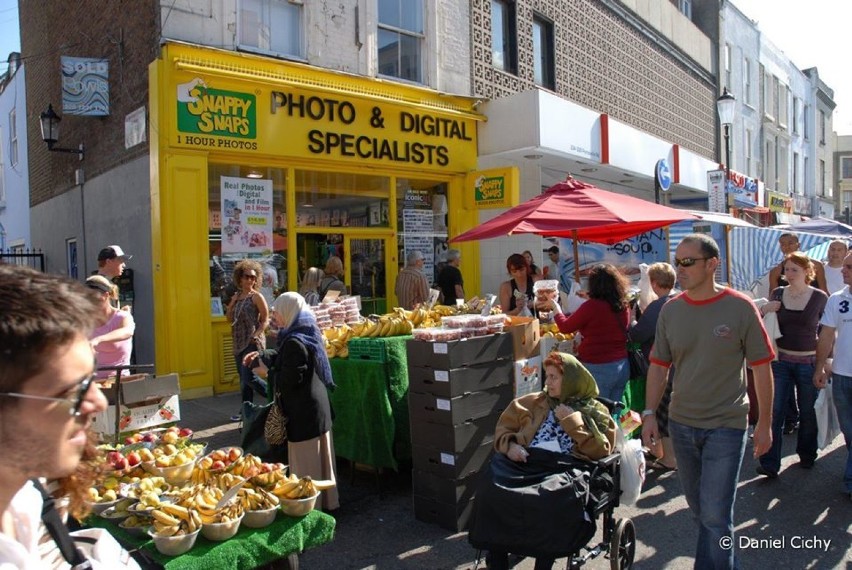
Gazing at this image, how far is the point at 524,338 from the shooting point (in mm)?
5375

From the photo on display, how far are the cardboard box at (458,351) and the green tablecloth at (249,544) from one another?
1.43 metres

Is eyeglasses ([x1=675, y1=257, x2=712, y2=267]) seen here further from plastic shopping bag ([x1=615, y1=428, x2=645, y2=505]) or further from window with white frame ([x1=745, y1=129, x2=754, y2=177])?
window with white frame ([x1=745, y1=129, x2=754, y2=177])

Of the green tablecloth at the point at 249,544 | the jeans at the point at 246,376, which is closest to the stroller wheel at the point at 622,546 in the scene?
the green tablecloth at the point at 249,544

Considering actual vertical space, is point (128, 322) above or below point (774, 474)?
above

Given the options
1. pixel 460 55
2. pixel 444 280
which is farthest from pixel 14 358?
pixel 460 55

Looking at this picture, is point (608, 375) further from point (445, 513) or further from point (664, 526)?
point (445, 513)

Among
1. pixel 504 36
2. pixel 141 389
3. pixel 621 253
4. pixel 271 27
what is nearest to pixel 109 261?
pixel 141 389

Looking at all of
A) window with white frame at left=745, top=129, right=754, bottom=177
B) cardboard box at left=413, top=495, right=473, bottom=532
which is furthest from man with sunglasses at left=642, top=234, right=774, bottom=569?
window with white frame at left=745, top=129, right=754, bottom=177

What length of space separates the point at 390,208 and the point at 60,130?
7904 mm

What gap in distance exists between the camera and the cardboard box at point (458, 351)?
4.46 metres

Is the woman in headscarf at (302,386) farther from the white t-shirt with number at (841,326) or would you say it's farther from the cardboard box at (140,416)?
the white t-shirt with number at (841,326)

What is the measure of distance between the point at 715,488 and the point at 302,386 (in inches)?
108

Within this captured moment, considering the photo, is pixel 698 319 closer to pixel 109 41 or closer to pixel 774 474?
pixel 774 474

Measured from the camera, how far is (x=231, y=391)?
30.3 ft
